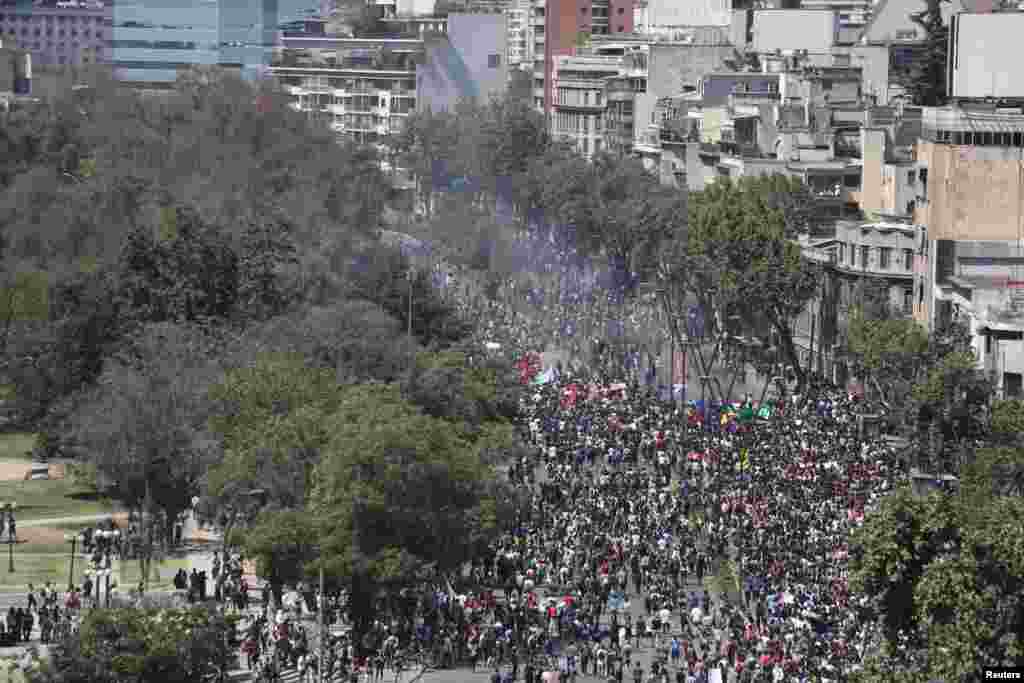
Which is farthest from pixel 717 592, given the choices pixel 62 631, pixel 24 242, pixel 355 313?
pixel 24 242

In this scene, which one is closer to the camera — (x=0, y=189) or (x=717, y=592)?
(x=717, y=592)

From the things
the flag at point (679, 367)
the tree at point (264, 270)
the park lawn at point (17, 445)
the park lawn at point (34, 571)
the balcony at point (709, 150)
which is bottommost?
the park lawn at point (17, 445)

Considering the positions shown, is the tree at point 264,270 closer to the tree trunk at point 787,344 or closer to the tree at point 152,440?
the tree trunk at point 787,344

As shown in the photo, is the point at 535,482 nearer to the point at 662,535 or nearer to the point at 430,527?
the point at 662,535

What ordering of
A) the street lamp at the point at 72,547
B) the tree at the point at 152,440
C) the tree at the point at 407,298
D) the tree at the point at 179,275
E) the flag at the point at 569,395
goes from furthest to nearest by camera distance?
the tree at the point at 407,298 < the tree at the point at 179,275 < the flag at the point at 569,395 < the tree at the point at 152,440 < the street lamp at the point at 72,547

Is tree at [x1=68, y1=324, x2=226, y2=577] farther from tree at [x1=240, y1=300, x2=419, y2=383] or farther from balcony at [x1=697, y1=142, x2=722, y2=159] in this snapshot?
balcony at [x1=697, y1=142, x2=722, y2=159]

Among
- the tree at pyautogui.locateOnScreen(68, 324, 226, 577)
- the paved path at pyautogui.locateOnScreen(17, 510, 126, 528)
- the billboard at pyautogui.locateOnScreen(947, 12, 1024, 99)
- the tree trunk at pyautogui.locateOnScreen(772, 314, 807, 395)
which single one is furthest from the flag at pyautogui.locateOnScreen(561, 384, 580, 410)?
the tree at pyautogui.locateOnScreen(68, 324, 226, 577)

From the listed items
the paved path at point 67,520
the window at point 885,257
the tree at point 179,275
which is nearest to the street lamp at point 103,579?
the paved path at point 67,520
